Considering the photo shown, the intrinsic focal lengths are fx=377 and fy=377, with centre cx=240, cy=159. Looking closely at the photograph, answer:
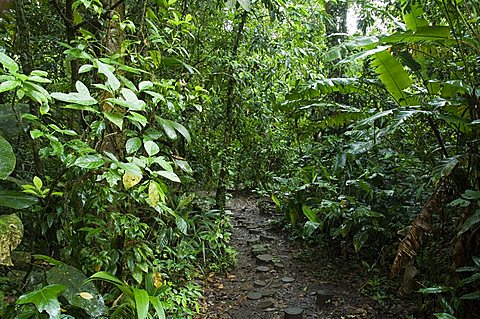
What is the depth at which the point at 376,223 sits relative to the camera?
156 inches

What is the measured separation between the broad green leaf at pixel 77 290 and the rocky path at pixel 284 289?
7.86 ft

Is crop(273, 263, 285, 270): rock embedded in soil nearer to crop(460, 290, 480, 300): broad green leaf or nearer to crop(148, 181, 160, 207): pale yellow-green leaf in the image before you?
crop(460, 290, 480, 300): broad green leaf

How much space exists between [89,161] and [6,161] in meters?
0.26

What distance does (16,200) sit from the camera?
1.48m

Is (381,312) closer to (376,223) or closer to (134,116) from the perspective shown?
(376,223)

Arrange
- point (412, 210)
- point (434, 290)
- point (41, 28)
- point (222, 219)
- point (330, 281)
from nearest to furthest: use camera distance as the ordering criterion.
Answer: point (434, 290) < point (41, 28) < point (412, 210) < point (330, 281) < point (222, 219)

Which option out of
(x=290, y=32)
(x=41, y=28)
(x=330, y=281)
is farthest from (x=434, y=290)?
(x=41, y=28)

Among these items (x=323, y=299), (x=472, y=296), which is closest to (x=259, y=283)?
(x=323, y=299)

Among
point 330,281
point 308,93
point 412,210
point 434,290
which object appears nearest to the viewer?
point 434,290

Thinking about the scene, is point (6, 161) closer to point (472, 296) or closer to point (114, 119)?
point (114, 119)

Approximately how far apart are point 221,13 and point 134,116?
11.4 feet

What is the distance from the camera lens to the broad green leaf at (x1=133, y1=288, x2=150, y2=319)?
1.47m

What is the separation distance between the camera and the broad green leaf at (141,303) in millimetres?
1468

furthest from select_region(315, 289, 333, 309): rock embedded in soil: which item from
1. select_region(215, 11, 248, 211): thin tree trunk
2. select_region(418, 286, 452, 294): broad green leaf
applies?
select_region(215, 11, 248, 211): thin tree trunk
